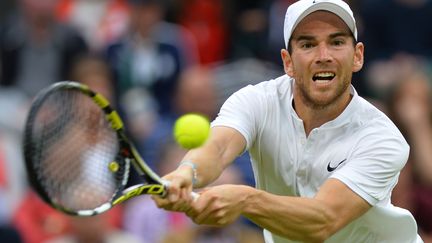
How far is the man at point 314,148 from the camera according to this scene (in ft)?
20.4

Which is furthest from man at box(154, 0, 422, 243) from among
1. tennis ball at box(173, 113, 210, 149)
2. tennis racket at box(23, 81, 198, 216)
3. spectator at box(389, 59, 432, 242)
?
spectator at box(389, 59, 432, 242)

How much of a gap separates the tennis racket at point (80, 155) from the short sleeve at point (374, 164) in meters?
0.95

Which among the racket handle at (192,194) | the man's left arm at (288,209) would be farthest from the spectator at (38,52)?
the racket handle at (192,194)

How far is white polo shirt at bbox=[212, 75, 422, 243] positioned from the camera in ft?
21.4

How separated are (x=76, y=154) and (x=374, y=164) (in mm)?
1840

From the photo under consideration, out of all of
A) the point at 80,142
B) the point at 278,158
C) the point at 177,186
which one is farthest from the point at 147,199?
the point at 177,186

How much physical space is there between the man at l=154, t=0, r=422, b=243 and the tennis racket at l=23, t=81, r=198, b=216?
0.30 meters

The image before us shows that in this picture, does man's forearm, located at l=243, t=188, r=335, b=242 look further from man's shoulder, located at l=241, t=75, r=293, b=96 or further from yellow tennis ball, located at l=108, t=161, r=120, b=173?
man's shoulder, located at l=241, t=75, r=293, b=96

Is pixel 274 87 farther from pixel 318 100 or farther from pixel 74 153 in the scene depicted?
pixel 74 153

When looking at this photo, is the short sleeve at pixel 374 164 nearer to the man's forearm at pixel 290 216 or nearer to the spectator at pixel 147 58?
the man's forearm at pixel 290 216

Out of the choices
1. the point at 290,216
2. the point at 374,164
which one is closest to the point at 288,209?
the point at 290,216

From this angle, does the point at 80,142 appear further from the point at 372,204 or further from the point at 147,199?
the point at 147,199

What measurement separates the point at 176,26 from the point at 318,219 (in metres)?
7.25

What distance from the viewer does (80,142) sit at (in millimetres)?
7430
